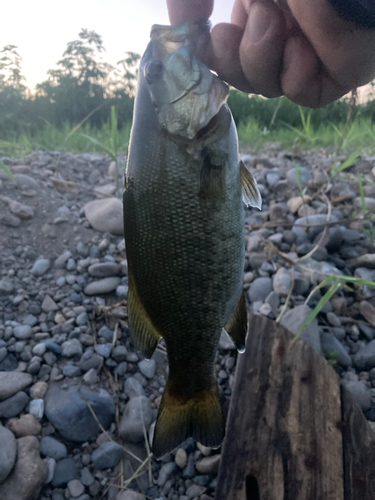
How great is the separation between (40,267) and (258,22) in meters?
2.62

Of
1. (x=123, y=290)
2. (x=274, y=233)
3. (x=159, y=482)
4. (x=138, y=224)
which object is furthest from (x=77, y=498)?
(x=274, y=233)

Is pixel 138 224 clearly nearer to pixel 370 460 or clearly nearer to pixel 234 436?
pixel 234 436

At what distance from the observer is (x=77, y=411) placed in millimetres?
2289

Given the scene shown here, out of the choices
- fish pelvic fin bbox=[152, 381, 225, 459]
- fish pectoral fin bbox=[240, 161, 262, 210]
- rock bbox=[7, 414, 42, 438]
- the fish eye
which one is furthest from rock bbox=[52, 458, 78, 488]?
the fish eye

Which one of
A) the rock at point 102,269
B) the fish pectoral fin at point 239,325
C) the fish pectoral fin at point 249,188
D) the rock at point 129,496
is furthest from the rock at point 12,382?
the fish pectoral fin at point 249,188

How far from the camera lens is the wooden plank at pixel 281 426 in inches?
67.6

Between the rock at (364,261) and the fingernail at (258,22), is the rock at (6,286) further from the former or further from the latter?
the rock at (364,261)

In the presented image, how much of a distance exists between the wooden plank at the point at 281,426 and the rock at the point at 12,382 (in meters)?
1.35

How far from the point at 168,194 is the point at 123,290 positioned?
75.2 inches

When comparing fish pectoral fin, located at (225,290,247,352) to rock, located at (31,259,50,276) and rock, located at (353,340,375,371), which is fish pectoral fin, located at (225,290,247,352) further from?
rock, located at (31,259,50,276)

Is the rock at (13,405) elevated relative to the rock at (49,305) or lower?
lower

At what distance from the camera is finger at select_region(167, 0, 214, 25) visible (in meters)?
1.26

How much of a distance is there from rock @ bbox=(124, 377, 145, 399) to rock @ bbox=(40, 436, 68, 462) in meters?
0.50

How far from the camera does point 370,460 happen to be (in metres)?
1.75
